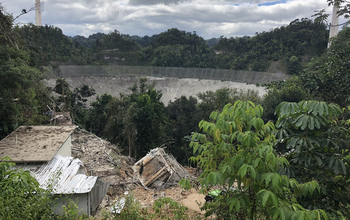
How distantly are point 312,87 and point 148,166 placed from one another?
41.9 ft

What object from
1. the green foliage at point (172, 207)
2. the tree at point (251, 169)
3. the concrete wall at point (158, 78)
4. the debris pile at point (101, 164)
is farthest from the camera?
the concrete wall at point (158, 78)

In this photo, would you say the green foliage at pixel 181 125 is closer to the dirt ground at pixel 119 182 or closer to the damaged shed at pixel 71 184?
the dirt ground at pixel 119 182

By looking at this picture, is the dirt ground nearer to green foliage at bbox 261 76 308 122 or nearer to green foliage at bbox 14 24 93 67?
green foliage at bbox 261 76 308 122

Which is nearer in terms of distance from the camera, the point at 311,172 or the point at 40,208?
the point at 311,172

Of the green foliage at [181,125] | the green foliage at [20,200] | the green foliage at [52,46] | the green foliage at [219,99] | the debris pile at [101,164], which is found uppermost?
the green foliage at [52,46]

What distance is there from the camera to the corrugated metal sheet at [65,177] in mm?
6337

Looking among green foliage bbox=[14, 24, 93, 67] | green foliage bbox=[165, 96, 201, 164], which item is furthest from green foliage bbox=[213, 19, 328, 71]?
green foliage bbox=[14, 24, 93, 67]

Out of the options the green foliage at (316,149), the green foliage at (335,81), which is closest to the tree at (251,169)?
the green foliage at (316,149)

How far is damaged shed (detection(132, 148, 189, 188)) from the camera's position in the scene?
11.4 metres

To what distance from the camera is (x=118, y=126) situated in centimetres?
2227

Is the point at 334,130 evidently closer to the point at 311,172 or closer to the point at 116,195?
the point at 311,172

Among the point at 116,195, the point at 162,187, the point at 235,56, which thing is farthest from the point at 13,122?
the point at 235,56

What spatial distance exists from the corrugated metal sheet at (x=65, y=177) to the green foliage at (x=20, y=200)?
3.99ft

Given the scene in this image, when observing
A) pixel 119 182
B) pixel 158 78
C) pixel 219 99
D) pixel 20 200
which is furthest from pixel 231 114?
pixel 158 78
